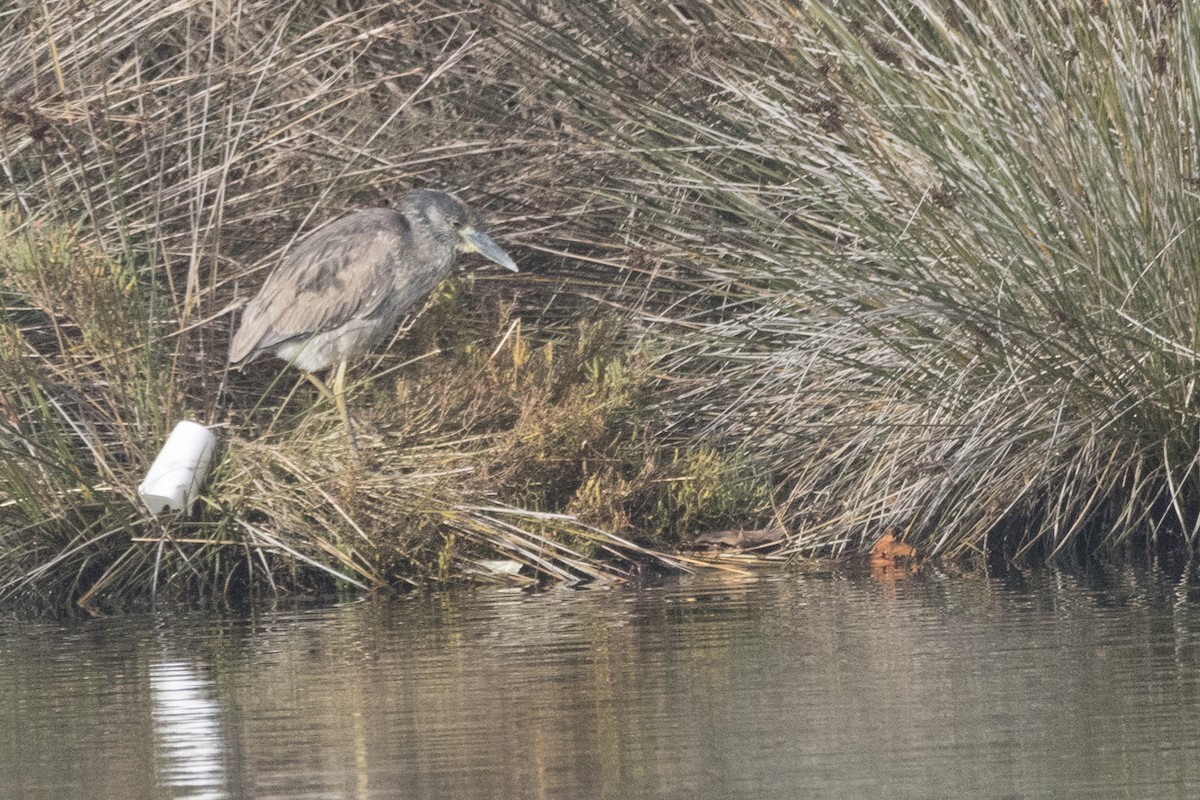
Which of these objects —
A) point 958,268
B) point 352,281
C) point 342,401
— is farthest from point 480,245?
point 958,268

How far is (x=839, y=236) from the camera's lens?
7.98 meters

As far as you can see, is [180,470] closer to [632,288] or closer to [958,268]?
[632,288]

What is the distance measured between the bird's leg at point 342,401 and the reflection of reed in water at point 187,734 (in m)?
1.98

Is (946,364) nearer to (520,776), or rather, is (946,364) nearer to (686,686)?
(686,686)

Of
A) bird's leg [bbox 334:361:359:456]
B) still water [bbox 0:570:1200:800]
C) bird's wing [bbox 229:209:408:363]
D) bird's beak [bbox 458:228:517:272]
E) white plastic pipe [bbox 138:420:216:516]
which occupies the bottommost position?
still water [bbox 0:570:1200:800]

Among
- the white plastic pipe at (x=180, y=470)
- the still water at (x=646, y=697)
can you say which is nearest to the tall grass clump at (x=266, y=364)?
the white plastic pipe at (x=180, y=470)

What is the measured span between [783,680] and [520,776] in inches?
46.0

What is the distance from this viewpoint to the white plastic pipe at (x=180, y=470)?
734cm

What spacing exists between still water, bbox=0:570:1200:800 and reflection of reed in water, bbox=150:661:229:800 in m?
0.01

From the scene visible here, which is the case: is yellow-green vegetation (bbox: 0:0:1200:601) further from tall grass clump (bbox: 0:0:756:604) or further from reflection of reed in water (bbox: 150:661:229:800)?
reflection of reed in water (bbox: 150:661:229:800)

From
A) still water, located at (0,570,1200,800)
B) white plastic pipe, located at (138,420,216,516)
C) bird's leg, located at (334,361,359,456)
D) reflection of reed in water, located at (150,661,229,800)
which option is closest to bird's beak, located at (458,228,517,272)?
bird's leg, located at (334,361,359,456)

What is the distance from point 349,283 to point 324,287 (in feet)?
0.34

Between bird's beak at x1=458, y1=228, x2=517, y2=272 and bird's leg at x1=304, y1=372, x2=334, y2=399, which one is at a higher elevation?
bird's beak at x1=458, y1=228, x2=517, y2=272

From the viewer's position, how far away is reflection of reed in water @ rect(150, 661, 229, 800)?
13.4 ft
